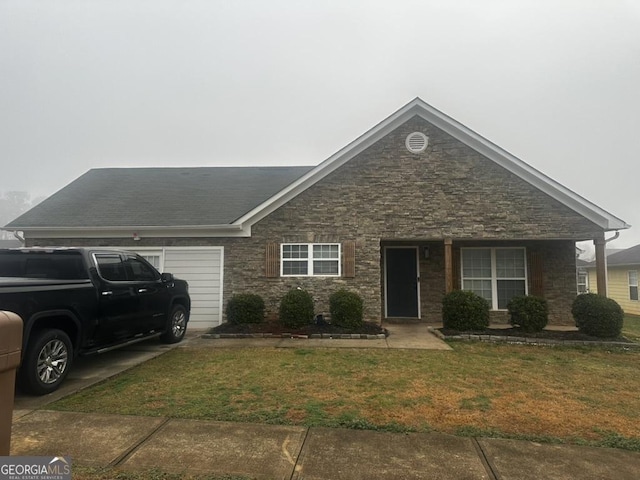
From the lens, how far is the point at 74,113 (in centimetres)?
2917

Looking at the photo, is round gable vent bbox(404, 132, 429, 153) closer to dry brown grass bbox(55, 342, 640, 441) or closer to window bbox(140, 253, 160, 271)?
dry brown grass bbox(55, 342, 640, 441)

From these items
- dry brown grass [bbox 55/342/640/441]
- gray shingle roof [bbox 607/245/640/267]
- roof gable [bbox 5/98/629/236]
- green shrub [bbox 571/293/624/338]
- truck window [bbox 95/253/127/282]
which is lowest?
dry brown grass [bbox 55/342/640/441]

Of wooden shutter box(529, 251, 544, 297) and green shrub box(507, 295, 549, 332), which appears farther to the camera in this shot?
wooden shutter box(529, 251, 544, 297)

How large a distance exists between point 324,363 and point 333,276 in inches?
167

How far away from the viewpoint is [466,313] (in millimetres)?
9523

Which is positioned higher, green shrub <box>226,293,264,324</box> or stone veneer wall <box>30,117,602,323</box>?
stone veneer wall <box>30,117,602,323</box>

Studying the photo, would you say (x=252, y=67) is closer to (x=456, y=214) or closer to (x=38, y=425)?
(x=456, y=214)

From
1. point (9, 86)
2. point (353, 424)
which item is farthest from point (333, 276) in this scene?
point (9, 86)

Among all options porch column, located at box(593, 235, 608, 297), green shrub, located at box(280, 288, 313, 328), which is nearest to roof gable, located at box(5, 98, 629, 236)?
porch column, located at box(593, 235, 608, 297)

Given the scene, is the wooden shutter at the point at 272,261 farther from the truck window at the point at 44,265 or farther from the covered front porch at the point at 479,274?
the truck window at the point at 44,265

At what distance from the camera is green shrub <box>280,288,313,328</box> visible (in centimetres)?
987

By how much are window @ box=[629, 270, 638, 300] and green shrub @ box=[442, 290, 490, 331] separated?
15077 mm

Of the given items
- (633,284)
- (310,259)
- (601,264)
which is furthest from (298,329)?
(633,284)

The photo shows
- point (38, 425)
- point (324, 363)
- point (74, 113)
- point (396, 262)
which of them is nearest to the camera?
point (38, 425)
